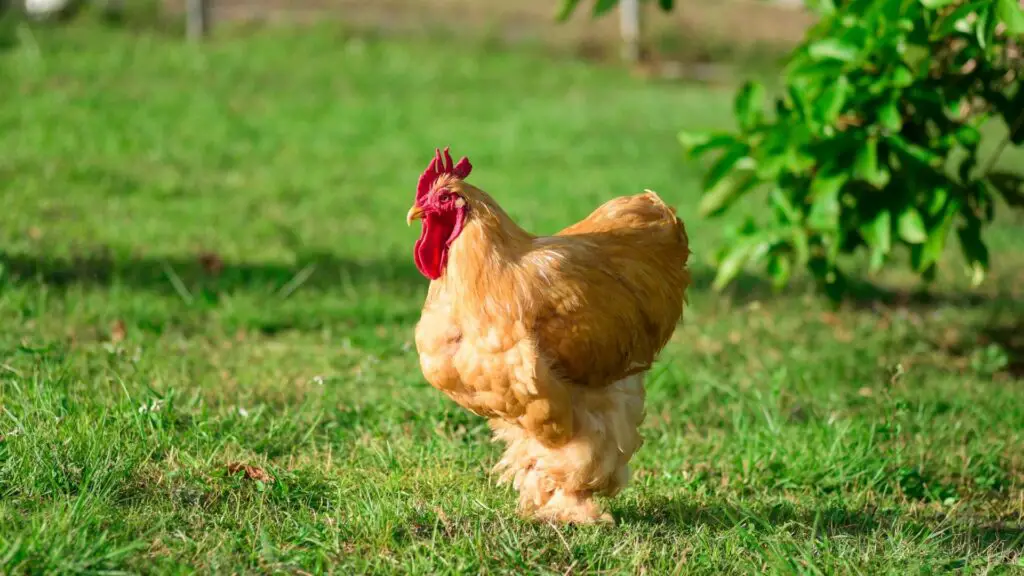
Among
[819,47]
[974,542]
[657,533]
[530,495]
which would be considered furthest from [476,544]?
[819,47]

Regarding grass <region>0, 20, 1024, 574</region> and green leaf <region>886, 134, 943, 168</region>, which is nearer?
grass <region>0, 20, 1024, 574</region>

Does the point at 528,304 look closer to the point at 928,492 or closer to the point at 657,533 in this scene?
the point at 657,533

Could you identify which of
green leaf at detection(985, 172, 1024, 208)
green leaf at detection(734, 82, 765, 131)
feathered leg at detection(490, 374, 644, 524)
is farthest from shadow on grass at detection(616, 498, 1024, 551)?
green leaf at detection(734, 82, 765, 131)

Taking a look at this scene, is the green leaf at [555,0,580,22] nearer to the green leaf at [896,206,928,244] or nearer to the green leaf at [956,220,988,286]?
the green leaf at [896,206,928,244]

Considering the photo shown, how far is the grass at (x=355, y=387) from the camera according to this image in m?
3.49

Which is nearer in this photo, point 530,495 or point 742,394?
point 530,495

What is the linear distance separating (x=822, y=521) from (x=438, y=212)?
70.2 inches

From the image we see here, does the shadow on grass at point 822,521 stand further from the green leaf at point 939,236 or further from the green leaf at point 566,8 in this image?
the green leaf at point 566,8

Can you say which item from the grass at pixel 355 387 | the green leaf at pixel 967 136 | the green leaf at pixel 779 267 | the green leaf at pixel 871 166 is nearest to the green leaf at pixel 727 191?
the green leaf at pixel 779 267

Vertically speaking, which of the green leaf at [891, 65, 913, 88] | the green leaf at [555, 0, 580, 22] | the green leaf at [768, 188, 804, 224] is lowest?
the green leaf at [768, 188, 804, 224]

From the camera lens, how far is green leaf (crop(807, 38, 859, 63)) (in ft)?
15.8

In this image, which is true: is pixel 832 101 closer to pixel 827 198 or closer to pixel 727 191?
pixel 827 198

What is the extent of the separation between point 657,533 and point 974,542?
3.81 ft

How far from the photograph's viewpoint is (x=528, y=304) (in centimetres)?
355
